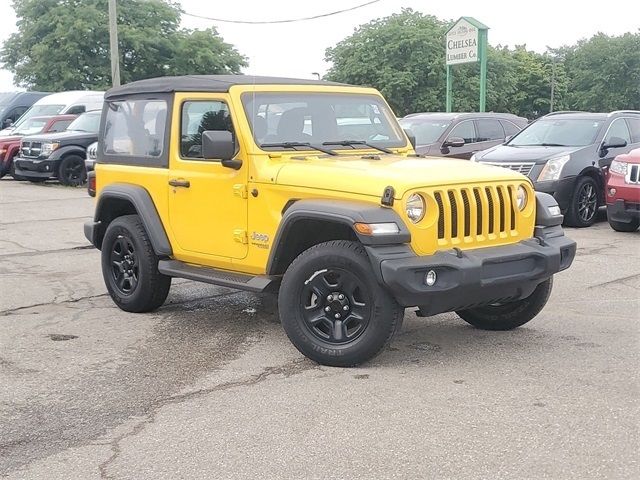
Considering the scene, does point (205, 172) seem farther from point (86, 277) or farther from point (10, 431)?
point (86, 277)

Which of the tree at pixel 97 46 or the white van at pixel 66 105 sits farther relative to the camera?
the tree at pixel 97 46

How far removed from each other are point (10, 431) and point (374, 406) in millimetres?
1899

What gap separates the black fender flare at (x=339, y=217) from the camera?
16.5 ft

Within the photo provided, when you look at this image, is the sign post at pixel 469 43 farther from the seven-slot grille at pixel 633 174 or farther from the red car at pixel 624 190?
the seven-slot grille at pixel 633 174

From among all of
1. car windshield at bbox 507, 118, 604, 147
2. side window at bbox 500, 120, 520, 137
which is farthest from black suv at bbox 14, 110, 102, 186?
car windshield at bbox 507, 118, 604, 147

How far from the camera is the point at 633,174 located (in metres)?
10.7

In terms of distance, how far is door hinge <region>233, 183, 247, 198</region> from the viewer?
5.91m

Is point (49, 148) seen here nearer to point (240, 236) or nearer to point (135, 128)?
point (135, 128)

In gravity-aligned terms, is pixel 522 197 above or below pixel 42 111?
below

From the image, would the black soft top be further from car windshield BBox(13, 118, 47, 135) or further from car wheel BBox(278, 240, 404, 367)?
car windshield BBox(13, 118, 47, 135)

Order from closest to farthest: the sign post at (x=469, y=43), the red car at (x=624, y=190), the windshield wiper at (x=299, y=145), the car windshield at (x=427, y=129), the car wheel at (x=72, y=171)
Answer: the windshield wiper at (x=299, y=145)
the red car at (x=624, y=190)
the car windshield at (x=427, y=129)
the car wheel at (x=72, y=171)
the sign post at (x=469, y=43)

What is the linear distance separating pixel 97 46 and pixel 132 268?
38935 mm

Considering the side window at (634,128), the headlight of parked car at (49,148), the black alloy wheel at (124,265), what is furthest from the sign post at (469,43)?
the black alloy wheel at (124,265)

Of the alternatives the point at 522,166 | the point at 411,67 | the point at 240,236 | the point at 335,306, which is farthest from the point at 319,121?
the point at 411,67
